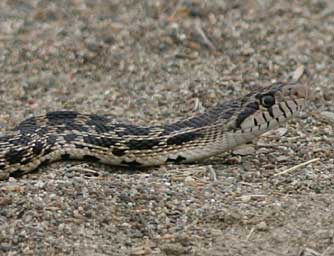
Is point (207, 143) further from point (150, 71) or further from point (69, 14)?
point (69, 14)

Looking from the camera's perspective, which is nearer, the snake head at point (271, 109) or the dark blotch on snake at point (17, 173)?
the dark blotch on snake at point (17, 173)

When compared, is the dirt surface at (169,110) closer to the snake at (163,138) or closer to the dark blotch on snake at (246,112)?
the snake at (163,138)

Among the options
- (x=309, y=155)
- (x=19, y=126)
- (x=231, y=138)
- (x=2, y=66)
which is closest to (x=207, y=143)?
(x=231, y=138)

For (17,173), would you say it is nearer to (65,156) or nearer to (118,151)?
(65,156)

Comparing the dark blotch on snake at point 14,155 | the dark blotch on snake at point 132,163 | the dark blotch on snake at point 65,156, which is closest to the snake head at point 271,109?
the dark blotch on snake at point 132,163

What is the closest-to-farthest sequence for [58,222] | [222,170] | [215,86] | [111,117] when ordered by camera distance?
[58,222] → [222,170] → [111,117] → [215,86]

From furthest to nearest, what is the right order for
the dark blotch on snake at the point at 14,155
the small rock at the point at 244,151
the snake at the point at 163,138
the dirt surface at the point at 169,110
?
the small rock at the point at 244,151
the snake at the point at 163,138
the dark blotch on snake at the point at 14,155
the dirt surface at the point at 169,110

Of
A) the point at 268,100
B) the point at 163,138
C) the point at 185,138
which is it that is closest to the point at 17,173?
the point at 163,138

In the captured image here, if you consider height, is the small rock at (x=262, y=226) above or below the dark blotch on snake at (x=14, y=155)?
above
